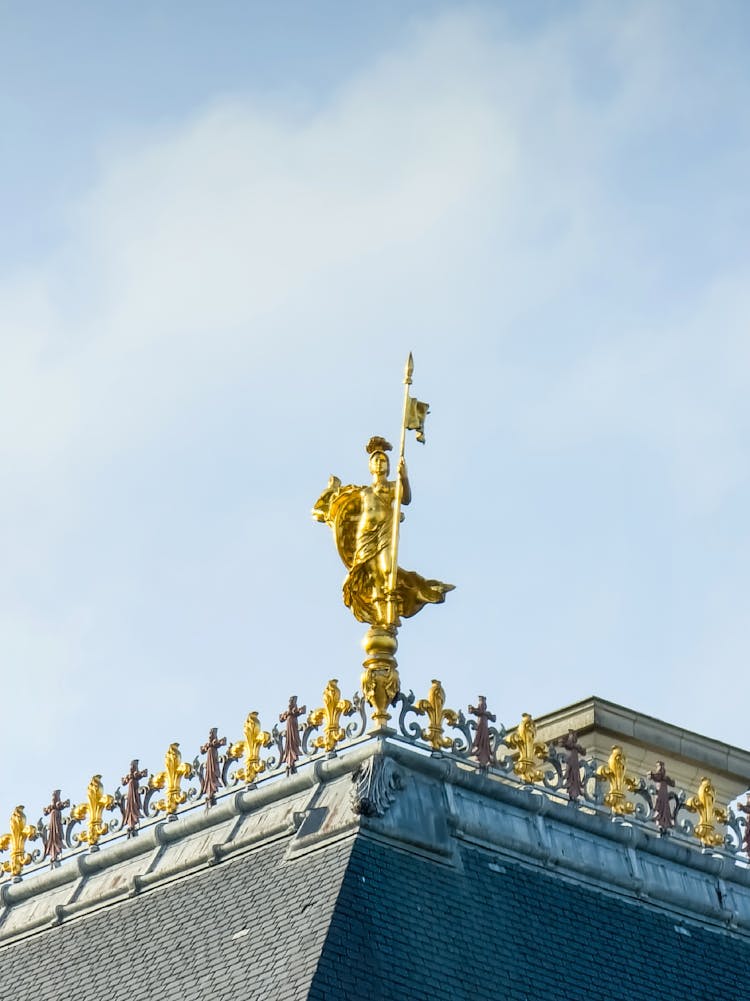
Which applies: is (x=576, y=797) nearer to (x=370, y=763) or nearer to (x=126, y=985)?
(x=370, y=763)

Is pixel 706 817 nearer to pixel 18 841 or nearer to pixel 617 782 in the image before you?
pixel 617 782

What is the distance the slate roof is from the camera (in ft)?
150

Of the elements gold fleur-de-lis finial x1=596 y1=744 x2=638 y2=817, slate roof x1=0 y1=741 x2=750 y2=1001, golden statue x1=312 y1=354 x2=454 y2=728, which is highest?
golden statue x1=312 y1=354 x2=454 y2=728

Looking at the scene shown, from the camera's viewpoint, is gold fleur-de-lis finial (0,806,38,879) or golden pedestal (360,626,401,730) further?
gold fleur-de-lis finial (0,806,38,879)

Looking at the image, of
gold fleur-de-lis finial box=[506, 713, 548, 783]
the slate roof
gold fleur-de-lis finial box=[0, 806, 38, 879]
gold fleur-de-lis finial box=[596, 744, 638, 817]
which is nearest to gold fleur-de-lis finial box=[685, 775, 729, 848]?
the slate roof

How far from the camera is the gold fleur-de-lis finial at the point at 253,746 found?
50.0m

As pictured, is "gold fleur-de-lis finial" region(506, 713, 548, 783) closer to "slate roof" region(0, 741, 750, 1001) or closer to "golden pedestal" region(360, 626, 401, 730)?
"slate roof" region(0, 741, 750, 1001)

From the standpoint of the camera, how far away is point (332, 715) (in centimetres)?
4897

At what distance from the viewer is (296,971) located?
44500 millimetres

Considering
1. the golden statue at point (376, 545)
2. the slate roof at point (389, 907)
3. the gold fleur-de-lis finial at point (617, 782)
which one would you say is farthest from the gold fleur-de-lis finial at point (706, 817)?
the golden statue at point (376, 545)

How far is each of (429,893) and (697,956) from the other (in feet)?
17.7

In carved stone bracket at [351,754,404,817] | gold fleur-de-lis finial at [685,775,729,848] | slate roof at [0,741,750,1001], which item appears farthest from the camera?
gold fleur-de-lis finial at [685,775,729,848]

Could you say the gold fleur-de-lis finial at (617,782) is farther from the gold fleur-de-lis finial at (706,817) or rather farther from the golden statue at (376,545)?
the golden statue at (376,545)

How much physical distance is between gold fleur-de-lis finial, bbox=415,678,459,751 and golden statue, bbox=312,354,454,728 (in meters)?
0.65
